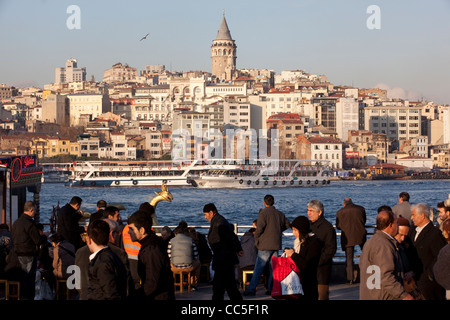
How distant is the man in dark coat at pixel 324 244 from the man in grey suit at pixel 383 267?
38.8 inches

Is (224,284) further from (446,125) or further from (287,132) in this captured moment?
(446,125)

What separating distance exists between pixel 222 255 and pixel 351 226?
4.12 ft

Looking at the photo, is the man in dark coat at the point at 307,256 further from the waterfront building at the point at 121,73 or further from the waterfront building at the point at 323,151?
the waterfront building at the point at 121,73

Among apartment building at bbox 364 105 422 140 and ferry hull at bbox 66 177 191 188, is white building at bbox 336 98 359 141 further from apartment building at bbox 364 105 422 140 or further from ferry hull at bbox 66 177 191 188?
ferry hull at bbox 66 177 191 188

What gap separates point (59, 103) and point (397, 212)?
83209mm

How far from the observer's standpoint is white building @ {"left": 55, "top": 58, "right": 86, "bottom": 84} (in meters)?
138

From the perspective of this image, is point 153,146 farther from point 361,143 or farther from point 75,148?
point 361,143

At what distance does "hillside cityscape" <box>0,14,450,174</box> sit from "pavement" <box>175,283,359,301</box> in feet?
198

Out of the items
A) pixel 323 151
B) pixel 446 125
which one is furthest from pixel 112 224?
pixel 446 125

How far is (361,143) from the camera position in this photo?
7119cm

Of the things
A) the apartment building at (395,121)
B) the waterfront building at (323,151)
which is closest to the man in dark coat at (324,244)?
the waterfront building at (323,151)

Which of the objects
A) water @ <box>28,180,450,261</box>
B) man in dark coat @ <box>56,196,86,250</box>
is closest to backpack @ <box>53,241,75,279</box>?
man in dark coat @ <box>56,196,86,250</box>
